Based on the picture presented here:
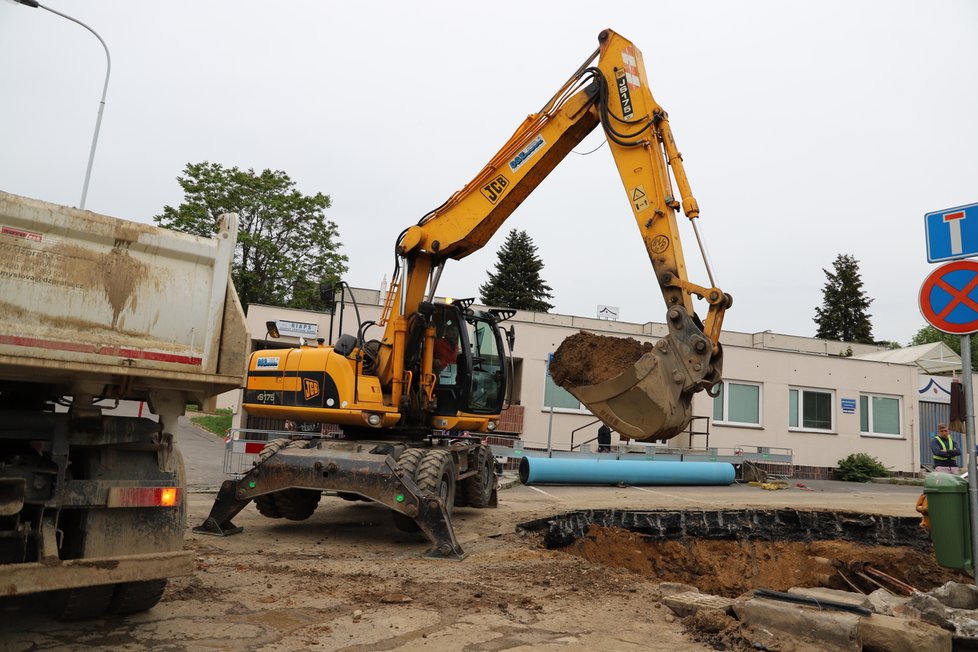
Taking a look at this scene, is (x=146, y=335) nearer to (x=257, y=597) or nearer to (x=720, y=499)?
(x=257, y=597)

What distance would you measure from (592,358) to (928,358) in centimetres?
3256

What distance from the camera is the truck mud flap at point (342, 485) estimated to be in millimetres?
6773

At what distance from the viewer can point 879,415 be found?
2334 cm

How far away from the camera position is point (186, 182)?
35.5m

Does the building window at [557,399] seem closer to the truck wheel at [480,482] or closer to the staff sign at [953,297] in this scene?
the truck wheel at [480,482]

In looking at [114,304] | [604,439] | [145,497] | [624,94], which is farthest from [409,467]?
[604,439]

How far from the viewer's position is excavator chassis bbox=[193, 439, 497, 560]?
6777 millimetres

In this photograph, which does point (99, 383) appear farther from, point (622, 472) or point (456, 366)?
point (622, 472)

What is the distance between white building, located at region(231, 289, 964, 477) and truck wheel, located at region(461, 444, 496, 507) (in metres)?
10.3

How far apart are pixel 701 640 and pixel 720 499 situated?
9.97 m

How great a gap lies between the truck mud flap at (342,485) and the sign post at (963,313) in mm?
4229

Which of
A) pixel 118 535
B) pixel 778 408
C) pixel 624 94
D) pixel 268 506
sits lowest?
pixel 268 506

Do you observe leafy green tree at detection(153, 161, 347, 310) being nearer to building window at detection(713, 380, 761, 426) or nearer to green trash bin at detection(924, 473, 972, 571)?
building window at detection(713, 380, 761, 426)

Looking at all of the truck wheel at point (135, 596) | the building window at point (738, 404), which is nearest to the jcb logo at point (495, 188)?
the truck wheel at point (135, 596)
